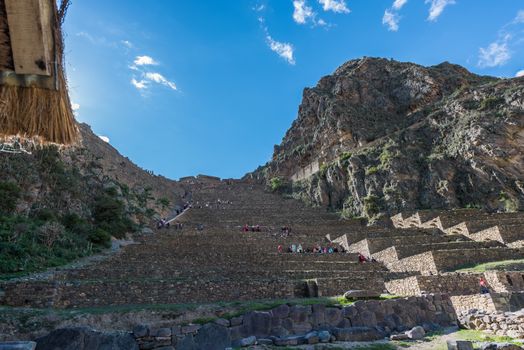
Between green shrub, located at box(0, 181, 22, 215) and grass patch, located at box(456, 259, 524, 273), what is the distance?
21.7 m

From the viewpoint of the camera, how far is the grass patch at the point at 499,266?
590 inches

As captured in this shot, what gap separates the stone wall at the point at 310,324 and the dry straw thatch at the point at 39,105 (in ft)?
20.2

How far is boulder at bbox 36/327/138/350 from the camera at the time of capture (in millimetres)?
7527

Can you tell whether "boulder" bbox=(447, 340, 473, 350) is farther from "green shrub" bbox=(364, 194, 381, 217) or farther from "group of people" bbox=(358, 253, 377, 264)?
"green shrub" bbox=(364, 194, 381, 217)

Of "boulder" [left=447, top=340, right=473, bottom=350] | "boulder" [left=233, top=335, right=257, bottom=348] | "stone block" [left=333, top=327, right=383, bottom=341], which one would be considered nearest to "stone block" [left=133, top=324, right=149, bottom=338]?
"boulder" [left=233, top=335, right=257, bottom=348]

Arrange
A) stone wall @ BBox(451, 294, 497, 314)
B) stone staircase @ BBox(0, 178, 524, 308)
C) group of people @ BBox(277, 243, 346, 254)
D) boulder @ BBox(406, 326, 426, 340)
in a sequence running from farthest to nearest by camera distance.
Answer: group of people @ BBox(277, 243, 346, 254) < stone staircase @ BBox(0, 178, 524, 308) < stone wall @ BBox(451, 294, 497, 314) < boulder @ BBox(406, 326, 426, 340)

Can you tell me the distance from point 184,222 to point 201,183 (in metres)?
27.0

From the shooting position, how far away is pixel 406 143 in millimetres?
35406

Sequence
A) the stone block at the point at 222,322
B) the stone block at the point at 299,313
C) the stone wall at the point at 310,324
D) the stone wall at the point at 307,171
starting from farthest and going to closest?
1. the stone wall at the point at 307,171
2. the stone block at the point at 299,313
3. the stone block at the point at 222,322
4. the stone wall at the point at 310,324

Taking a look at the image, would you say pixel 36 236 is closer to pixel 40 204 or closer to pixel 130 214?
pixel 40 204

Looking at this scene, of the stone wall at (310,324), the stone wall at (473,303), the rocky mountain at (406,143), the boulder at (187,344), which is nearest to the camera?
the boulder at (187,344)

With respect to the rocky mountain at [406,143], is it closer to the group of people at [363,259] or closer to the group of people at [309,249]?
the group of people at [309,249]

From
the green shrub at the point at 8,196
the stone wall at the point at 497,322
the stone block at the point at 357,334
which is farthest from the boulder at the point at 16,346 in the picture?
the green shrub at the point at 8,196

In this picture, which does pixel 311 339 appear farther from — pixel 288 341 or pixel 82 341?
pixel 82 341
